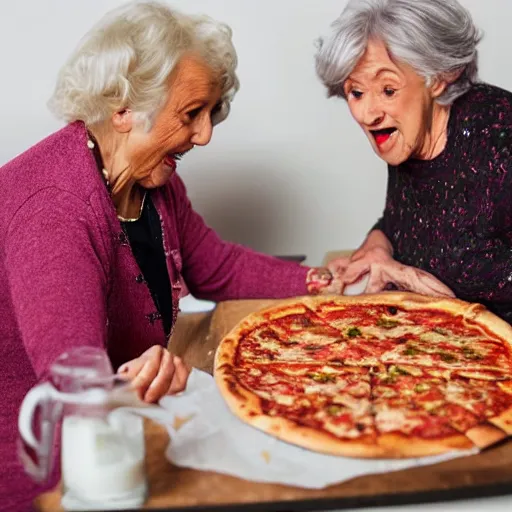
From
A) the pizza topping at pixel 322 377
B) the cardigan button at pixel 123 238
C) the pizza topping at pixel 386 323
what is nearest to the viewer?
the pizza topping at pixel 322 377

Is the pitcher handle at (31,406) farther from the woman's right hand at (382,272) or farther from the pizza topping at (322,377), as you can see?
the woman's right hand at (382,272)

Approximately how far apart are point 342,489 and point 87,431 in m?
0.41

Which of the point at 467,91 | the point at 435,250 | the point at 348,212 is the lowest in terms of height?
the point at 348,212

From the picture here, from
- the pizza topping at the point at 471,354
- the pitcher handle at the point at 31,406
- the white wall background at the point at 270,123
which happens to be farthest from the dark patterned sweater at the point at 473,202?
the pitcher handle at the point at 31,406

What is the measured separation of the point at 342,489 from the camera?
1.49 metres

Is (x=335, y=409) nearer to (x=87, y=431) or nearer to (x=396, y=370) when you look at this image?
(x=396, y=370)

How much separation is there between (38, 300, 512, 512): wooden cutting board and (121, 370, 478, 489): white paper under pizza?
0.7 inches

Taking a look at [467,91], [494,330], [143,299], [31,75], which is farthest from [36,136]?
[494,330]

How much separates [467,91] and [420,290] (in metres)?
0.48

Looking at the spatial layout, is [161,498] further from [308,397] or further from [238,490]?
[308,397]

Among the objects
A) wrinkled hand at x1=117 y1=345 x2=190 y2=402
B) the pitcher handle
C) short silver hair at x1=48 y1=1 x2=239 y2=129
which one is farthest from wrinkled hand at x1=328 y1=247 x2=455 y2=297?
the pitcher handle

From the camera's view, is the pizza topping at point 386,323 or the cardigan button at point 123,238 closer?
the cardigan button at point 123,238

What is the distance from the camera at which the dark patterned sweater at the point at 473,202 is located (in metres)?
2.11

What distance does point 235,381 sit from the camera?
1.80m
